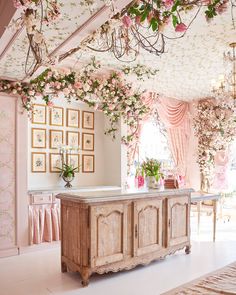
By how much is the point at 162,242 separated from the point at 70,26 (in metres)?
2.80

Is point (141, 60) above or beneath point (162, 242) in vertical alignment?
above

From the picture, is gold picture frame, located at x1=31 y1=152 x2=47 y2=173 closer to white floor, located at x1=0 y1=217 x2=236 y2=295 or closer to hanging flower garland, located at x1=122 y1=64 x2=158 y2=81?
white floor, located at x1=0 y1=217 x2=236 y2=295

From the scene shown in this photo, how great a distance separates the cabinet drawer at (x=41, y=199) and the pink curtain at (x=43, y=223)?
0.07 metres

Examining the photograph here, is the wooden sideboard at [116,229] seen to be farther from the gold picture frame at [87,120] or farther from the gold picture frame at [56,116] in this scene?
the gold picture frame at [87,120]

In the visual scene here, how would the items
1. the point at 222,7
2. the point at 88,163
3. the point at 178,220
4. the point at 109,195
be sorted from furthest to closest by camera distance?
the point at 88,163, the point at 178,220, the point at 109,195, the point at 222,7

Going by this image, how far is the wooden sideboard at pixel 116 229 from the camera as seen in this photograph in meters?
3.21

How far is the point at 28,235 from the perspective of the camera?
443 centimetres

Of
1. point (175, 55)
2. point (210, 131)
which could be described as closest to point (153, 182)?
point (175, 55)

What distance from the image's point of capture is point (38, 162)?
5.14 metres

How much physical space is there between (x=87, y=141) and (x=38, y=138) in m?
0.98

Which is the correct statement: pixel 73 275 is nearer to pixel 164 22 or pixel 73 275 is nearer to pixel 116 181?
pixel 116 181

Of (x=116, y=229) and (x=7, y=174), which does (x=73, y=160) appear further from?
(x=116, y=229)

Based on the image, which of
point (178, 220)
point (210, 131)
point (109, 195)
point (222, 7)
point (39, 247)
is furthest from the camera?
point (210, 131)

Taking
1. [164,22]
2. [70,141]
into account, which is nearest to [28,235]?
[70,141]
